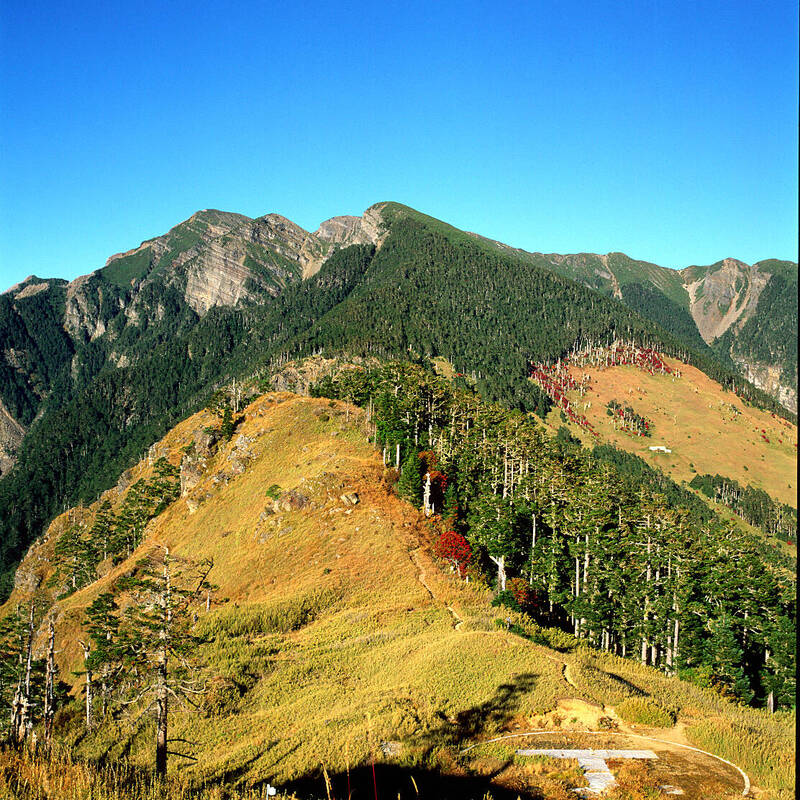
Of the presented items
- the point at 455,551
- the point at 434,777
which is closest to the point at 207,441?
the point at 455,551

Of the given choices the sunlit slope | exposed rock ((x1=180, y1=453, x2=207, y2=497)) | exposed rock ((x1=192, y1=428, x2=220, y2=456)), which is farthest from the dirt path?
exposed rock ((x1=192, y1=428, x2=220, y2=456))

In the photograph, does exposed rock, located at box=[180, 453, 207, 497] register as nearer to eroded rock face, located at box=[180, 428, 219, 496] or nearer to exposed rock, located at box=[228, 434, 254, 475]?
eroded rock face, located at box=[180, 428, 219, 496]

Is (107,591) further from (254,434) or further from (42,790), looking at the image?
(42,790)

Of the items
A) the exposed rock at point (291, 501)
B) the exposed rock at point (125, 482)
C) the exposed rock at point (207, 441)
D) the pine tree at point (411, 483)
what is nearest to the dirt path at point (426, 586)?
the pine tree at point (411, 483)

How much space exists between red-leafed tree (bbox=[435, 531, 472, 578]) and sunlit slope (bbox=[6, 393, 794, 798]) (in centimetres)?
179

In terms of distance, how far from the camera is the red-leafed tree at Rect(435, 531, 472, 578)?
61091 millimetres

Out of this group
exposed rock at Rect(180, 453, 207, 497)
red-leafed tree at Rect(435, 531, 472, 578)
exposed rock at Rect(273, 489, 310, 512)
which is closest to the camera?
red-leafed tree at Rect(435, 531, 472, 578)

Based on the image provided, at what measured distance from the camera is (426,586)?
55.4 metres

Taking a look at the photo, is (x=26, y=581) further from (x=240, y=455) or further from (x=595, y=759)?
(x=595, y=759)

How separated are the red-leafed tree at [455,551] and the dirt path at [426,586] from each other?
2.80 m

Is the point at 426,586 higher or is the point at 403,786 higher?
the point at 403,786

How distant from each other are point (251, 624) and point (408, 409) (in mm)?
51609

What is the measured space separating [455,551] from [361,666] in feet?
81.9

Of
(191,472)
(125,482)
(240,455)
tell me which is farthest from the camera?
(125,482)
